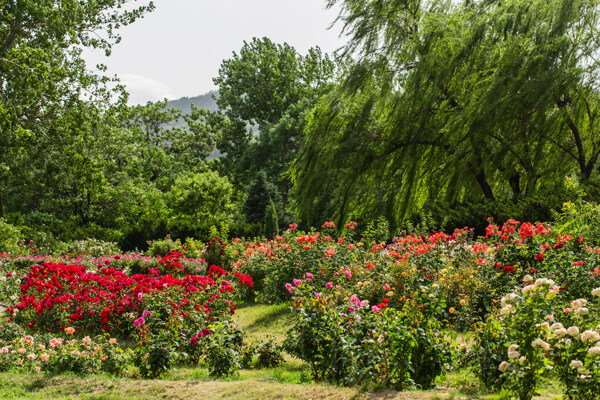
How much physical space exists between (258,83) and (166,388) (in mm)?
34320

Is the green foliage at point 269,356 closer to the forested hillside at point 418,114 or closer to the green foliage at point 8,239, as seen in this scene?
the forested hillside at point 418,114

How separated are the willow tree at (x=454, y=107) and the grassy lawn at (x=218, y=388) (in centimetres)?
838

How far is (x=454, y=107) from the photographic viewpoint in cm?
1279

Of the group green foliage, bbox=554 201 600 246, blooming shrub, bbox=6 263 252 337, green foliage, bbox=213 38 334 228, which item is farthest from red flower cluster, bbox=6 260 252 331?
green foliage, bbox=213 38 334 228

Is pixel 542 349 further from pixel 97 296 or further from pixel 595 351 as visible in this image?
pixel 97 296

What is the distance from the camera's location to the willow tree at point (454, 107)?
37.5ft

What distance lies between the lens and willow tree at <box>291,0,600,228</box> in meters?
11.4

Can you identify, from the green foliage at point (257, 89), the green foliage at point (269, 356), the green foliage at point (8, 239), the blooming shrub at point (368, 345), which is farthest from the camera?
the green foliage at point (257, 89)

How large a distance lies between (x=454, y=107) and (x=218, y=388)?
10.6 metres

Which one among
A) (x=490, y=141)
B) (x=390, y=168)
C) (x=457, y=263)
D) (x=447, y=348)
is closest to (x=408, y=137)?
(x=390, y=168)

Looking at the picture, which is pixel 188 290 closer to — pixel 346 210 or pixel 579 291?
pixel 579 291

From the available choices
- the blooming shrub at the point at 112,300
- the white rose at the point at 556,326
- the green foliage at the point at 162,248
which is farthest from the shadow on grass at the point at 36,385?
the green foliage at the point at 162,248

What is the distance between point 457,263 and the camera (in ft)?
21.4

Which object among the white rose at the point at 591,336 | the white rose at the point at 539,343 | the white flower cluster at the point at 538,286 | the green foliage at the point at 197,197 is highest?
the green foliage at the point at 197,197
